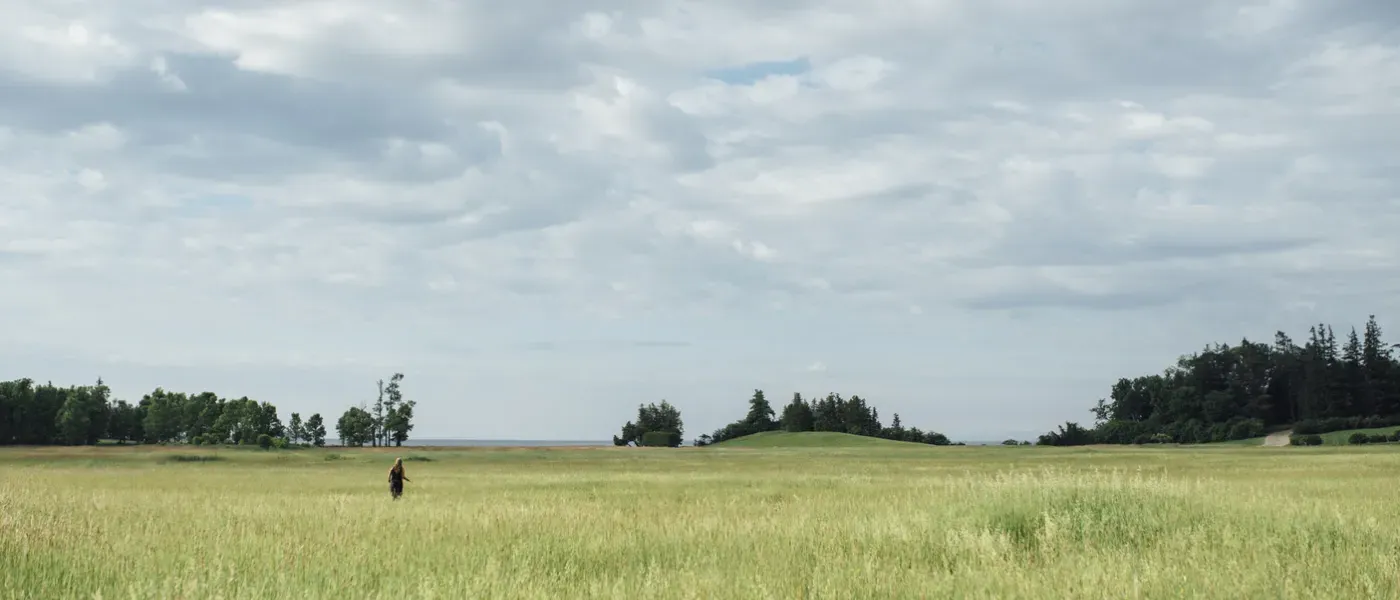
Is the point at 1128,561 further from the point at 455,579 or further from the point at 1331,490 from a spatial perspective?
the point at 1331,490

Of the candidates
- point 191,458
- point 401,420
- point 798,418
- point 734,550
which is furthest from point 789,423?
point 734,550

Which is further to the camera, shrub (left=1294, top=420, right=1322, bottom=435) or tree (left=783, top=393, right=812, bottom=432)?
tree (left=783, top=393, right=812, bottom=432)

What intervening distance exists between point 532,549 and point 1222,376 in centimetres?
17879

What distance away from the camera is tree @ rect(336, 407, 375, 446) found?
13525 centimetres

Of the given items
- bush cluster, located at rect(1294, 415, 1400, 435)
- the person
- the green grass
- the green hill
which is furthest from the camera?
the green hill

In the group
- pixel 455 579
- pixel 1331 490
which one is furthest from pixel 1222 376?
pixel 455 579

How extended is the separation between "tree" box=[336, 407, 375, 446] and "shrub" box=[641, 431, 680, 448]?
39673 mm

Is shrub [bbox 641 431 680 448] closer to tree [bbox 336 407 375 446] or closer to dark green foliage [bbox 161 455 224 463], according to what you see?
tree [bbox 336 407 375 446]

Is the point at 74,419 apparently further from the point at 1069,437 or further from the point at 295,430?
the point at 1069,437

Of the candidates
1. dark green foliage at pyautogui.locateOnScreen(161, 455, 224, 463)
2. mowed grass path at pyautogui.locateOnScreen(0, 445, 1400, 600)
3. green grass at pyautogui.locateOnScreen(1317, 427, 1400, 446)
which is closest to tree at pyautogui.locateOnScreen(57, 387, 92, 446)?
dark green foliage at pyautogui.locateOnScreen(161, 455, 224, 463)

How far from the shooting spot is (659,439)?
151000 mm

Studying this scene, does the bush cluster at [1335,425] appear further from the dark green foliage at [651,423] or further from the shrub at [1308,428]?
the dark green foliage at [651,423]

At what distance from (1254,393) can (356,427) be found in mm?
141390

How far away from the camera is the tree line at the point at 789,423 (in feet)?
522
